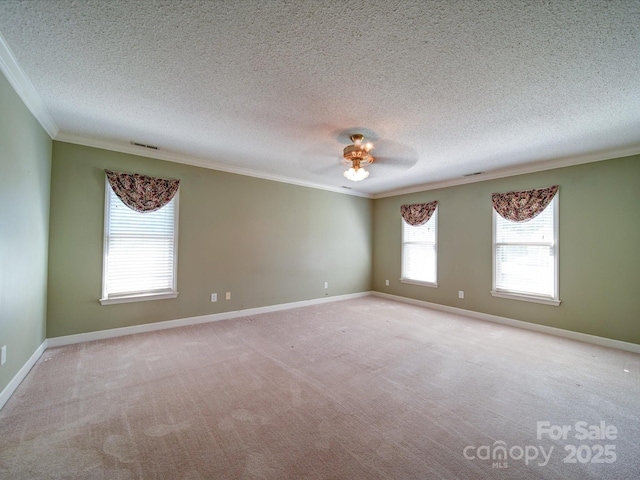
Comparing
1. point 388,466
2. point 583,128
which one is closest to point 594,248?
point 583,128

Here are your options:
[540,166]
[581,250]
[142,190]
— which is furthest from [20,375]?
[540,166]

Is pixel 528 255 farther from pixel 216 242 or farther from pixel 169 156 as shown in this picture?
pixel 169 156

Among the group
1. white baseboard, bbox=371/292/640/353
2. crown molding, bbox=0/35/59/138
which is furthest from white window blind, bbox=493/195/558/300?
crown molding, bbox=0/35/59/138

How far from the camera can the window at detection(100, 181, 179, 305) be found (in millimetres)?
3557

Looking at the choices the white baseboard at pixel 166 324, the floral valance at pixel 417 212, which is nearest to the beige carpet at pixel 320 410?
the white baseboard at pixel 166 324

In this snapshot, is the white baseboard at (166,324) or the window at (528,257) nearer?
the white baseboard at (166,324)

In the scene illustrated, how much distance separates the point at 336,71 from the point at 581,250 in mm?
4175

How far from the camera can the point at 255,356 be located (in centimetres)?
305

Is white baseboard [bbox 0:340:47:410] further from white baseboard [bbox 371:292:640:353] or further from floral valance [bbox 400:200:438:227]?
floral valance [bbox 400:200:438:227]

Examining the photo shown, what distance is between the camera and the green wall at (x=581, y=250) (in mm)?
3383

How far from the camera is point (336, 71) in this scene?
199 centimetres

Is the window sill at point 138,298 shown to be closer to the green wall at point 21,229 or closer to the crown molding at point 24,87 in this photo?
the green wall at point 21,229

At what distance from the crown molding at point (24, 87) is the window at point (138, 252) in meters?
0.90

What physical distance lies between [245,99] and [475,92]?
1.99 m
